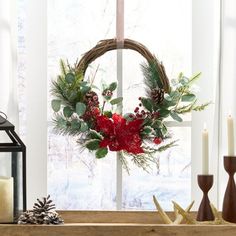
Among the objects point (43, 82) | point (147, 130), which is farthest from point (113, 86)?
point (43, 82)

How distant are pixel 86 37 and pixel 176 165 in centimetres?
61

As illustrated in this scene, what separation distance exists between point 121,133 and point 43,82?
0.42m

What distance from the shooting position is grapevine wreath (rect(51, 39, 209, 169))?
2617 millimetres

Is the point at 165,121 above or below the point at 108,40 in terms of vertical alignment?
below

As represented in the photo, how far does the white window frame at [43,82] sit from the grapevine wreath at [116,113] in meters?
0.12

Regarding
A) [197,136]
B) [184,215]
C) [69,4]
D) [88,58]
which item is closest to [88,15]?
[69,4]

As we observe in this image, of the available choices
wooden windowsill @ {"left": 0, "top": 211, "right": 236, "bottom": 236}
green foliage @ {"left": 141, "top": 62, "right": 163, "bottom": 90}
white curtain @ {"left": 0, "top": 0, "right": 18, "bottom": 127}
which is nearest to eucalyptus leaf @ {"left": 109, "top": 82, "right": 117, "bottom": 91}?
green foliage @ {"left": 141, "top": 62, "right": 163, "bottom": 90}

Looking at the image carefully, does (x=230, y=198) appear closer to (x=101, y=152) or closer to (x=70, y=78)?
(x=101, y=152)

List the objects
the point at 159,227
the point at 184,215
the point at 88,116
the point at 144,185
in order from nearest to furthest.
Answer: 1. the point at 159,227
2. the point at 184,215
3. the point at 88,116
4. the point at 144,185

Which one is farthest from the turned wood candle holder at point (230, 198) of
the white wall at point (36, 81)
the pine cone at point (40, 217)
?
the white wall at point (36, 81)

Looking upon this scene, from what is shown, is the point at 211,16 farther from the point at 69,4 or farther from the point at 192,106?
the point at 69,4

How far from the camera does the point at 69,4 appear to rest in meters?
2.87

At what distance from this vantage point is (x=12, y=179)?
7.53ft

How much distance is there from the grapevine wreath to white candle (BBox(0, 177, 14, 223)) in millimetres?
442
